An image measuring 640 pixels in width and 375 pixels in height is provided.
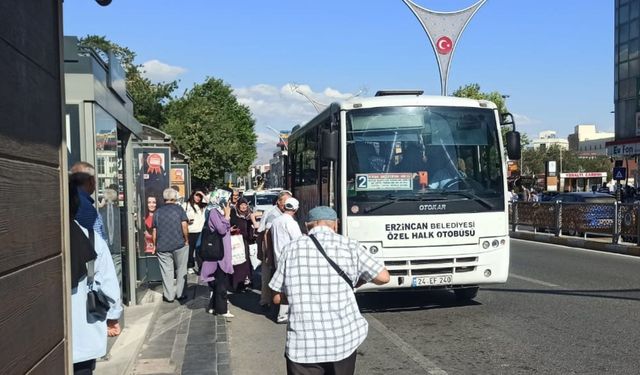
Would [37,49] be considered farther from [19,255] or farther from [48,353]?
[48,353]

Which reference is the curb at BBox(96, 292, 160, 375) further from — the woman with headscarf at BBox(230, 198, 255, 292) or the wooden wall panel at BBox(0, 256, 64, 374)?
the wooden wall panel at BBox(0, 256, 64, 374)

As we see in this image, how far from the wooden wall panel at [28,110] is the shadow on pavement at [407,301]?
7.06 meters

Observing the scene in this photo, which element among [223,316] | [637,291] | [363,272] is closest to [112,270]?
[363,272]

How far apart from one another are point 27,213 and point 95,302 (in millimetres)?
1465

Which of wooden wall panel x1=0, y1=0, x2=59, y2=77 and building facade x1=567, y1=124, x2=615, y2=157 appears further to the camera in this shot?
building facade x1=567, y1=124, x2=615, y2=157

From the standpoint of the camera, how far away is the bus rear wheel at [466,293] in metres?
10.0

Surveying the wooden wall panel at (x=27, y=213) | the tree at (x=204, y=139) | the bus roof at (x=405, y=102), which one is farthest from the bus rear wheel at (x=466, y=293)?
the tree at (x=204, y=139)

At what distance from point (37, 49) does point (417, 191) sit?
22.1 ft

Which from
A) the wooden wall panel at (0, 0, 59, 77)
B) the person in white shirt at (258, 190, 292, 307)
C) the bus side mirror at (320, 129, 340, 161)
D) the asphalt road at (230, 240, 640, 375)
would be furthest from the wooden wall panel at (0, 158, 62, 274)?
the bus side mirror at (320, 129, 340, 161)

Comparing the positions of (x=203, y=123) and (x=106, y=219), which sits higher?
(x=203, y=123)

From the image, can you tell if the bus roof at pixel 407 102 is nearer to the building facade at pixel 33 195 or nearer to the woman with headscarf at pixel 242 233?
the woman with headscarf at pixel 242 233

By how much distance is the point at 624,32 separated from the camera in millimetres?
47094

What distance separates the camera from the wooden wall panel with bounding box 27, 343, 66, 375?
2.76 m

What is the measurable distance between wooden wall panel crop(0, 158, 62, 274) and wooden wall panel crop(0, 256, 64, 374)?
0.06m
